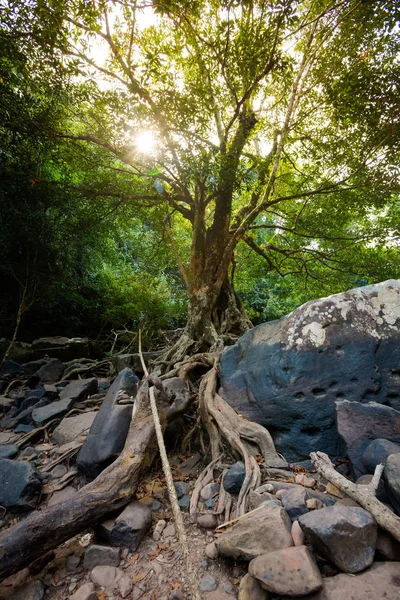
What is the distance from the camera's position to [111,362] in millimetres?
7051

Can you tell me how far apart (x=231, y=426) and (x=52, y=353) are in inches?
251

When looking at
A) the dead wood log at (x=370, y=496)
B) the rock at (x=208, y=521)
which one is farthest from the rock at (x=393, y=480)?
the rock at (x=208, y=521)

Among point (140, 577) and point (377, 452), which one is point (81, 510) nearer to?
point (140, 577)

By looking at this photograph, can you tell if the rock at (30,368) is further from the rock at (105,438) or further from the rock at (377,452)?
the rock at (377,452)

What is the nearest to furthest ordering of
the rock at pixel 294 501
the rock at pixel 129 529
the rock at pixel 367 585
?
1. the rock at pixel 367 585
2. the rock at pixel 294 501
3. the rock at pixel 129 529

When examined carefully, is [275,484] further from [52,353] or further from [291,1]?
[52,353]

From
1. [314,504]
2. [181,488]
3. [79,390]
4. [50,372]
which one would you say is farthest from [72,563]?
[50,372]

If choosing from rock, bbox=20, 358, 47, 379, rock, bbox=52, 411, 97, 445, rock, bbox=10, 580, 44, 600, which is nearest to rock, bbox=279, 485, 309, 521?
rock, bbox=10, 580, 44, 600

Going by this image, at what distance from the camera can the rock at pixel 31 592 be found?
178cm

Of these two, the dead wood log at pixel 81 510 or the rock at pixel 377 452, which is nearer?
the dead wood log at pixel 81 510

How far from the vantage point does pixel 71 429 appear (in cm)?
404

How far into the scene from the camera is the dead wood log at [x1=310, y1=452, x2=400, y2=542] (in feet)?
5.35

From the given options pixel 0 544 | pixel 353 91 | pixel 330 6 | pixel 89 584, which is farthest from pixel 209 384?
pixel 330 6

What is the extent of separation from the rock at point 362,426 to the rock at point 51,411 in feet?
13.5
